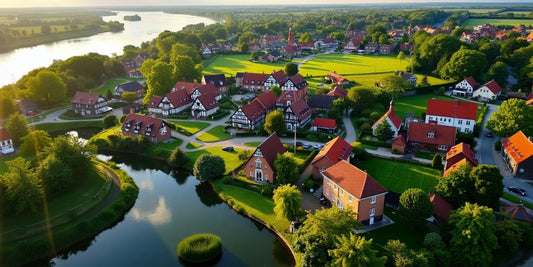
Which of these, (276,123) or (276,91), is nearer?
(276,123)

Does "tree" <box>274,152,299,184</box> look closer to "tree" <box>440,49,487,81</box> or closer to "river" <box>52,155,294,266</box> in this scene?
"river" <box>52,155,294,266</box>

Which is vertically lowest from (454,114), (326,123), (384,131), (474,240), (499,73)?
(326,123)

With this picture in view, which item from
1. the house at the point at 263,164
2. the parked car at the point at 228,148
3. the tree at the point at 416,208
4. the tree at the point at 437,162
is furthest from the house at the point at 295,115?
the tree at the point at 416,208

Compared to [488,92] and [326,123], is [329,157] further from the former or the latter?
[488,92]

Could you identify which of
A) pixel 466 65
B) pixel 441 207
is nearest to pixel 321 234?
pixel 441 207

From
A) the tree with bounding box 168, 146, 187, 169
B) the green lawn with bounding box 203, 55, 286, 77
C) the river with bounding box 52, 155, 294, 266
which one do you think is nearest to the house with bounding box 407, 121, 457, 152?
the river with bounding box 52, 155, 294, 266
